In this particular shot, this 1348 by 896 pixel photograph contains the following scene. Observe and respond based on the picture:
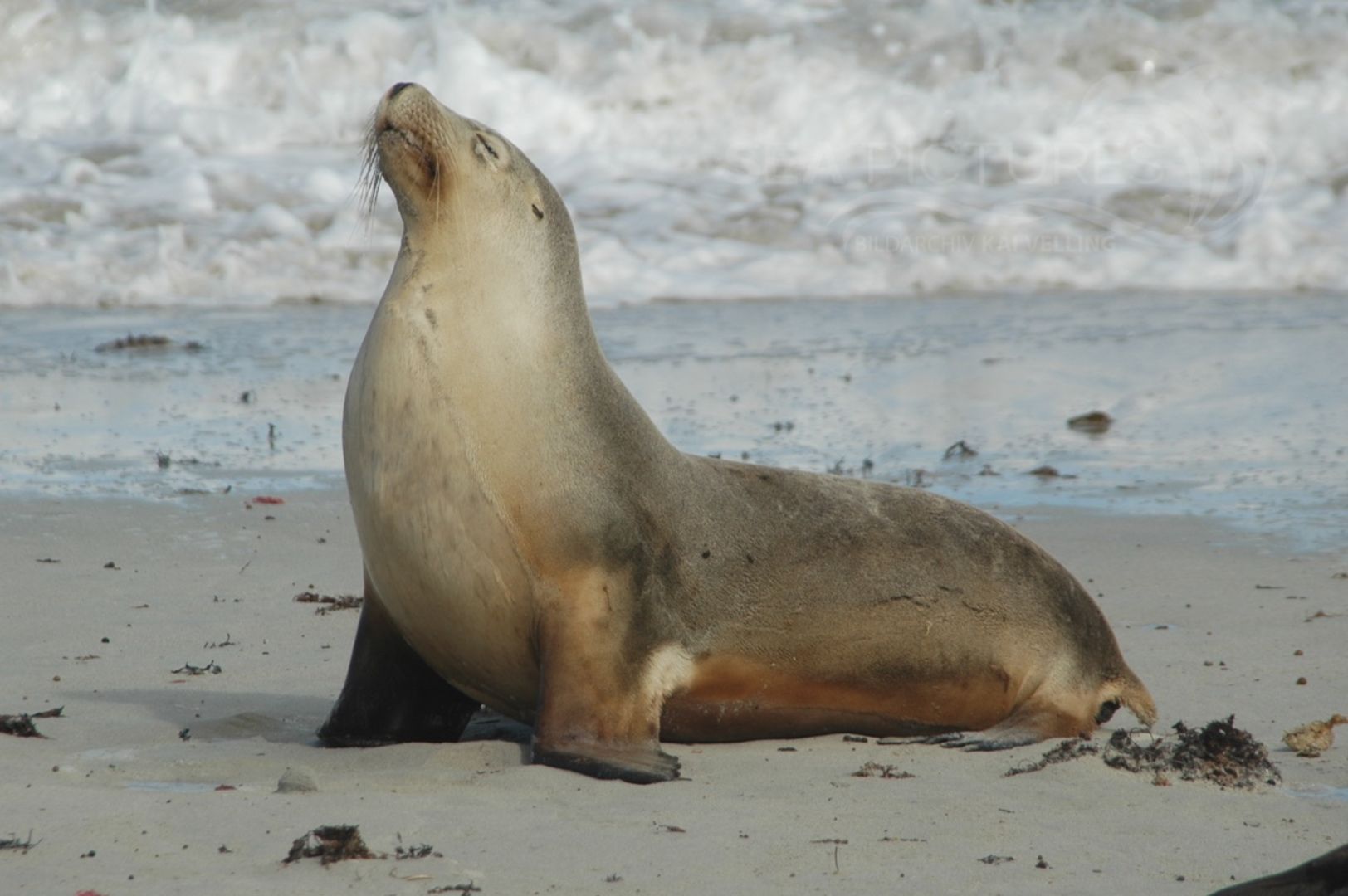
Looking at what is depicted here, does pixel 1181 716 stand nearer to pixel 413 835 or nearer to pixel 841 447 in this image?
pixel 413 835

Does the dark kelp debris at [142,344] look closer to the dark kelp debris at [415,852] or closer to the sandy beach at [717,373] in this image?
the sandy beach at [717,373]

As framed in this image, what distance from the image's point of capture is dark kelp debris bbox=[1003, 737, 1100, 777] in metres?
4.15

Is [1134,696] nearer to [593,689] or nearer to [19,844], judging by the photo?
[593,689]

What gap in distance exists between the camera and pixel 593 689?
412cm

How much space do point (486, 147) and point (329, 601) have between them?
198 centimetres

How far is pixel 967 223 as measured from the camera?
15.6 m

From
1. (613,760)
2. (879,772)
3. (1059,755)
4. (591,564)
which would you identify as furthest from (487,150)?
(1059,755)

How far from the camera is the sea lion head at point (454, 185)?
4438 mm


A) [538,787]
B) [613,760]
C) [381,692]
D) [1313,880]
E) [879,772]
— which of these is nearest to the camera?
[1313,880]

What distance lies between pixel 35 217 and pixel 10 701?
36.8ft

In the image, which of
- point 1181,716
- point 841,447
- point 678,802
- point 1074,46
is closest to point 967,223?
point 1074,46

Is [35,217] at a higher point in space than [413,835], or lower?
higher

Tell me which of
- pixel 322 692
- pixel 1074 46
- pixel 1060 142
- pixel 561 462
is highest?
pixel 1074 46

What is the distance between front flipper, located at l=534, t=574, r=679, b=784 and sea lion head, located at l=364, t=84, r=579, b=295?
3.02 ft
